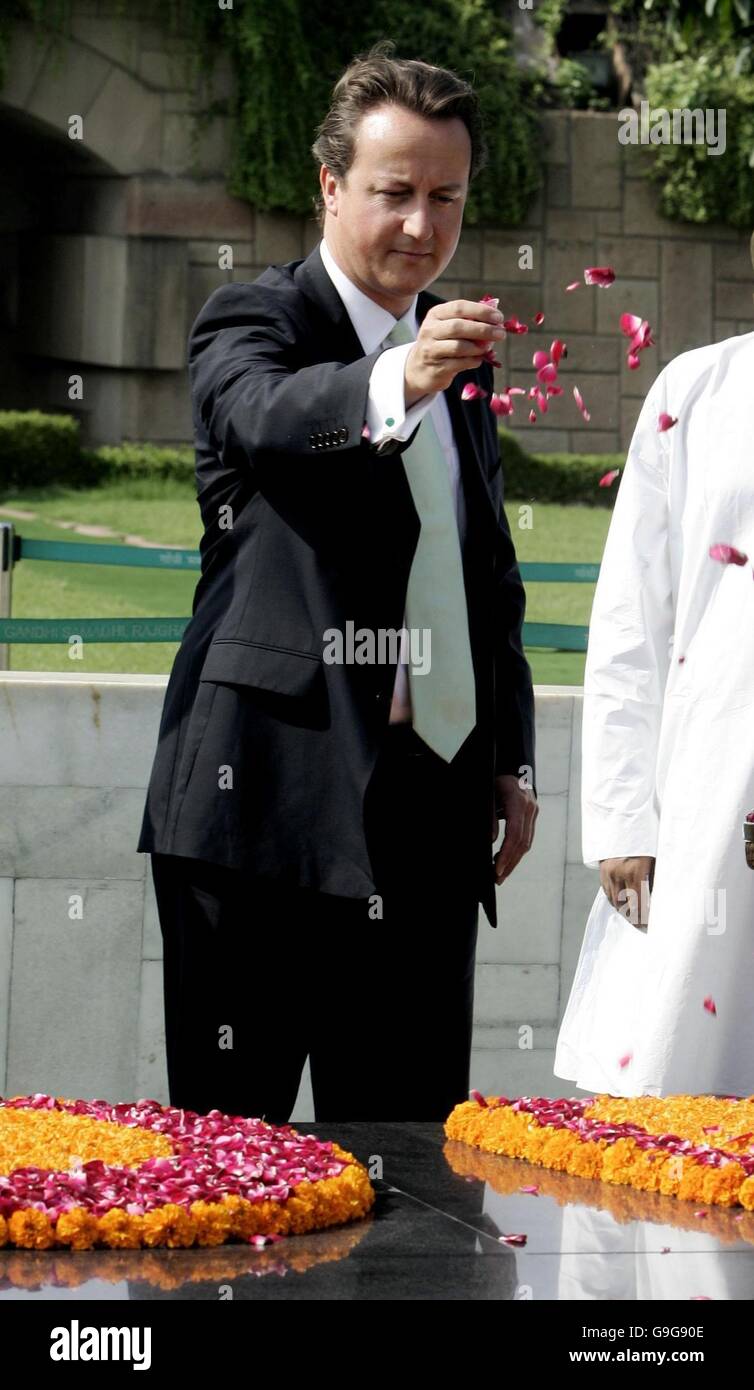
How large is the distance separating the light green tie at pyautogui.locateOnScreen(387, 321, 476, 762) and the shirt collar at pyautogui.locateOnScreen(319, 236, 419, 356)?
0.12 ft

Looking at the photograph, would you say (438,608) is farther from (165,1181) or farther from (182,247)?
(182,247)

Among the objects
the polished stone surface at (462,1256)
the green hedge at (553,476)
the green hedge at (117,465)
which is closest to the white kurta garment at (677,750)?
the polished stone surface at (462,1256)

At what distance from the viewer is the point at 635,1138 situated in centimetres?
267

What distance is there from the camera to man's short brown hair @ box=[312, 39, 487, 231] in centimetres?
282

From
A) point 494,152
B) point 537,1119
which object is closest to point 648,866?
point 537,1119

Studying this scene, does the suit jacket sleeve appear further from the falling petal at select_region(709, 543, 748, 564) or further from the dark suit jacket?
the falling petal at select_region(709, 543, 748, 564)

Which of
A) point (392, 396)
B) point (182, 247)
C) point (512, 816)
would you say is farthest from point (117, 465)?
point (392, 396)

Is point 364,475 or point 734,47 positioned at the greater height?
point 734,47

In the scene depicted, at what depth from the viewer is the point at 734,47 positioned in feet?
53.9

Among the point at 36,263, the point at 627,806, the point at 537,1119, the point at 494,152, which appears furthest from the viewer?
the point at 36,263

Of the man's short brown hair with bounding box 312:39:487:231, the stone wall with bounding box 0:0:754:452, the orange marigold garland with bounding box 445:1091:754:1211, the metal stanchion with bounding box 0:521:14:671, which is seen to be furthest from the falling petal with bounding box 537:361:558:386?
the stone wall with bounding box 0:0:754:452
